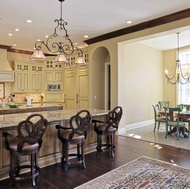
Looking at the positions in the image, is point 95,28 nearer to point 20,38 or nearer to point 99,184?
point 20,38

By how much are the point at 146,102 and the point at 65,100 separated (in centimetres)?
373

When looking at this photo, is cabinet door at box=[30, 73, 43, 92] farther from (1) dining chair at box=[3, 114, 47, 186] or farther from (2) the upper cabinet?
(1) dining chair at box=[3, 114, 47, 186]

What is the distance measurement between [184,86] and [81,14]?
577cm

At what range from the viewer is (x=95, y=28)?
5816 millimetres

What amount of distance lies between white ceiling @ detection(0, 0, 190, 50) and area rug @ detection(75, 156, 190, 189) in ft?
11.1

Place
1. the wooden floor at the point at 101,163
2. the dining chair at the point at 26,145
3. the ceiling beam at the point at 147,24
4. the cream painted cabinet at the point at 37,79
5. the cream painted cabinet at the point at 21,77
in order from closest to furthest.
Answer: the dining chair at the point at 26,145, the wooden floor at the point at 101,163, the ceiling beam at the point at 147,24, the cream painted cabinet at the point at 21,77, the cream painted cabinet at the point at 37,79

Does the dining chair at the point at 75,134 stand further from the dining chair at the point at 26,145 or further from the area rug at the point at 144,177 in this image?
the area rug at the point at 144,177

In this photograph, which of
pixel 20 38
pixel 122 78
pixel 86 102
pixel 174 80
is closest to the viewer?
pixel 122 78

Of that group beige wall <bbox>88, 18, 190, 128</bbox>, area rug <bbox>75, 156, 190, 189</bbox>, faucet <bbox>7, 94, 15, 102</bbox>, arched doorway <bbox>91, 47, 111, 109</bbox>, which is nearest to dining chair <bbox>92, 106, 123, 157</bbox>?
area rug <bbox>75, 156, 190, 189</bbox>

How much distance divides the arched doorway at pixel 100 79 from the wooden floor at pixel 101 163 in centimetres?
237

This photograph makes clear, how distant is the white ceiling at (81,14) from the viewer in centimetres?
411

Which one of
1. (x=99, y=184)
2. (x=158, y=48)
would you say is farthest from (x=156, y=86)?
(x=99, y=184)

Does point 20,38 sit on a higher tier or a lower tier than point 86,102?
higher

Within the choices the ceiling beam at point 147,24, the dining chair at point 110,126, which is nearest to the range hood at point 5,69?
the ceiling beam at point 147,24
